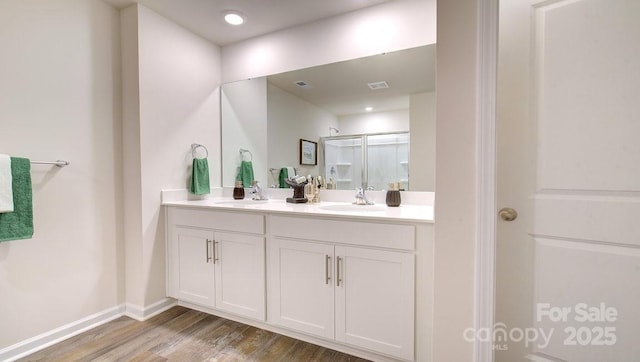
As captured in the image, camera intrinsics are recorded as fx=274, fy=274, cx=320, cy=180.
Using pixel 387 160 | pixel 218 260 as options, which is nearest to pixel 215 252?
pixel 218 260

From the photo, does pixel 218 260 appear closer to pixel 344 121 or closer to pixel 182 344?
pixel 182 344

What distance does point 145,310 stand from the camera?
6.72ft

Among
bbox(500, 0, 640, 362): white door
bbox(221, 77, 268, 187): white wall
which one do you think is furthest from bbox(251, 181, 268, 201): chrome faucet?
bbox(500, 0, 640, 362): white door

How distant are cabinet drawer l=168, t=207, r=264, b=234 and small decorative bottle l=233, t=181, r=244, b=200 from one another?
524 mm

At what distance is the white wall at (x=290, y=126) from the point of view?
231cm

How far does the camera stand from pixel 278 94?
2.47 metres

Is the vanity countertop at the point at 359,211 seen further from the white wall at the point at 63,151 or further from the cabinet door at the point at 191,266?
the white wall at the point at 63,151

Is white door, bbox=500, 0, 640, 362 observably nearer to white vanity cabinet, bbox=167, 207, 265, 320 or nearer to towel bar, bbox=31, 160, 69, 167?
white vanity cabinet, bbox=167, 207, 265, 320

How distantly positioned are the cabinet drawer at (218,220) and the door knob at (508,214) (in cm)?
133

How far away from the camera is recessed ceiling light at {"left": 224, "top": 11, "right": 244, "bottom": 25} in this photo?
2.12m

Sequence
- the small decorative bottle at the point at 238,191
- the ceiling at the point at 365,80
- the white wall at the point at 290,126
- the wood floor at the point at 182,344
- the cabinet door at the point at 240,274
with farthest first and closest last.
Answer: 1. the small decorative bottle at the point at 238,191
2. the white wall at the point at 290,126
3. the ceiling at the point at 365,80
4. the cabinet door at the point at 240,274
5. the wood floor at the point at 182,344

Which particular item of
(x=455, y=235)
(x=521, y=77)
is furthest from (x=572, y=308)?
(x=521, y=77)

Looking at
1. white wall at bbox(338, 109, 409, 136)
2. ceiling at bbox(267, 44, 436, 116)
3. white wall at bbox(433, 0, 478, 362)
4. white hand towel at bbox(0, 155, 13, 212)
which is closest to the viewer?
white wall at bbox(433, 0, 478, 362)

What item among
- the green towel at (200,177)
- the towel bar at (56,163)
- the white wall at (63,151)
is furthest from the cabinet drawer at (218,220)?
the towel bar at (56,163)
